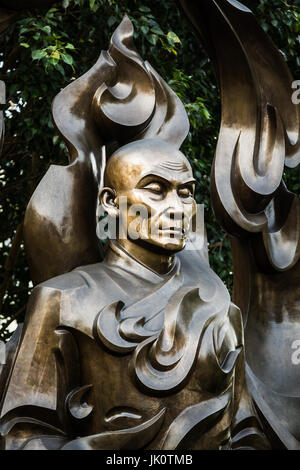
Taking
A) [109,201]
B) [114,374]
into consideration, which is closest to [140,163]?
[109,201]

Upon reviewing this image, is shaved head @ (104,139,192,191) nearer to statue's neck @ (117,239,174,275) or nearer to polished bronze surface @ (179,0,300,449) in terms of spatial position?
statue's neck @ (117,239,174,275)

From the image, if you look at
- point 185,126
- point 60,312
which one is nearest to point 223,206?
point 185,126

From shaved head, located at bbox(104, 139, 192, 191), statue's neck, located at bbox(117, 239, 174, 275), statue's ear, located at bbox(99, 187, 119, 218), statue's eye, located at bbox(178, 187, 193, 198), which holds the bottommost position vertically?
statue's neck, located at bbox(117, 239, 174, 275)

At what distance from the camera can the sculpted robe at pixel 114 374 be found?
4.56 metres

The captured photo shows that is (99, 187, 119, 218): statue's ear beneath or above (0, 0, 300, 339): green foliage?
above

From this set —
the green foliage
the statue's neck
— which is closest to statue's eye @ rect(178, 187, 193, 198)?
the statue's neck

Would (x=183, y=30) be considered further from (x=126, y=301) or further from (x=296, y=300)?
(x=126, y=301)

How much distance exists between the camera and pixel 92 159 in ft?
17.4

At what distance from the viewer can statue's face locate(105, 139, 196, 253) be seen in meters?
4.91

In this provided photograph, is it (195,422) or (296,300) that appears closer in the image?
(195,422)

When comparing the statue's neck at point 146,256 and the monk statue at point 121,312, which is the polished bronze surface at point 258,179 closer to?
the monk statue at point 121,312

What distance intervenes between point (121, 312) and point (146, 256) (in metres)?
0.42

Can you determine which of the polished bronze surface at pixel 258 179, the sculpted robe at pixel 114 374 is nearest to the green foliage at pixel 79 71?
the polished bronze surface at pixel 258 179
